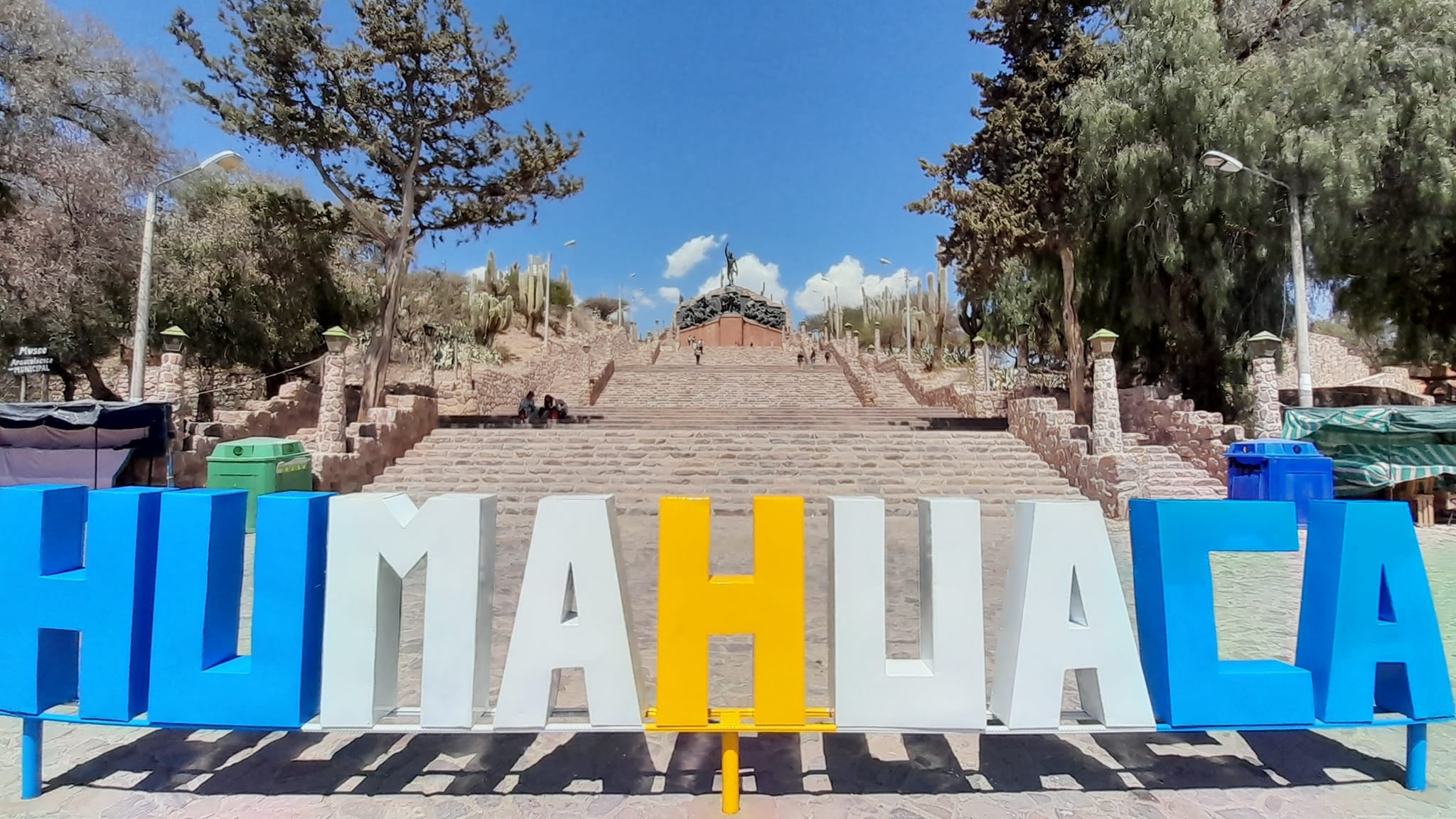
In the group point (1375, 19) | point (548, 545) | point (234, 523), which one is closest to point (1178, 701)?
point (548, 545)

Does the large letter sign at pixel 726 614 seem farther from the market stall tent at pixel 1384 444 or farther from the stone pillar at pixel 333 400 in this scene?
the stone pillar at pixel 333 400

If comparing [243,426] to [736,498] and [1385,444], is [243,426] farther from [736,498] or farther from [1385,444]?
[1385,444]

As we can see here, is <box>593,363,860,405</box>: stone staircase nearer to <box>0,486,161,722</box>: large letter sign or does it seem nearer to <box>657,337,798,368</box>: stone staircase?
<box>657,337,798,368</box>: stone staircase

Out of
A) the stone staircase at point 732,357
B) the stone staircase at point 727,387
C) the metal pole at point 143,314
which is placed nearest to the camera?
the metal pole at point 143,314

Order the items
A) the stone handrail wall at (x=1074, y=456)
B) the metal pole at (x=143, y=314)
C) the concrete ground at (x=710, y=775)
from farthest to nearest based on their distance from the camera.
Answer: the metal pole at (x=143, y=314)
the stone handrail wall at (x=1074, y=456)
the concrete ground at (x=710, y=775)

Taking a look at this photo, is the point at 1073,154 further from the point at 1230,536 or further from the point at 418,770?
the point at 418,770

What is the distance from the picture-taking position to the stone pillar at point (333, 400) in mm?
12180

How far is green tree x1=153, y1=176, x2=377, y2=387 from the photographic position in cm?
1730

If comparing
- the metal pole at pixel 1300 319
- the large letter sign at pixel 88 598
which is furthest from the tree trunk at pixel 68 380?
the metal pole at pixel 1300 319

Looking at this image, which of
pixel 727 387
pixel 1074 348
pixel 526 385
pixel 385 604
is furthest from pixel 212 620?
pixel 727 387

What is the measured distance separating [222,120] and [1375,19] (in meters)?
24.9

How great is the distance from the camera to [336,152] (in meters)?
16.2

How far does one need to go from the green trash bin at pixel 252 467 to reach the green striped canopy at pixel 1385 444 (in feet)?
49.0

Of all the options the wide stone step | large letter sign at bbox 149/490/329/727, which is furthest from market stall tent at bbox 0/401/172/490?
large letter sign at bbox 149/490/329/727
